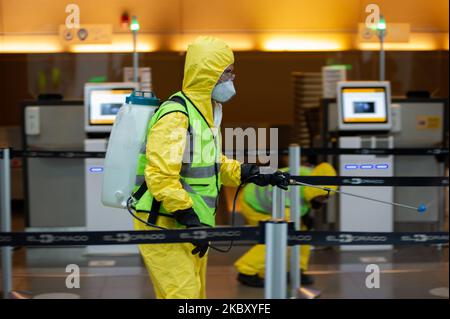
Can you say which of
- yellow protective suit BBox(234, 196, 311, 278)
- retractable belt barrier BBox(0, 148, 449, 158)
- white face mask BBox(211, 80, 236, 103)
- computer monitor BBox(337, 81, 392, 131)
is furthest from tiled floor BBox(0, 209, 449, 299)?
white face mask BBox(211, 80, 236, 103)

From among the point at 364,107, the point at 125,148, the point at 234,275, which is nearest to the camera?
the point at 125,148

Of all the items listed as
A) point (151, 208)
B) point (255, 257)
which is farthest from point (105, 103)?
point (151, 208)

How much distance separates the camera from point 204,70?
3271 millimetres

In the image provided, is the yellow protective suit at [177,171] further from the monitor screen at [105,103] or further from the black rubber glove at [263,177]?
the monitor screen at [105,103]

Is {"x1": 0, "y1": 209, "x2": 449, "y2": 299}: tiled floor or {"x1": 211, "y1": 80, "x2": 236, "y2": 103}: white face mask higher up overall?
{"x1": 211, "y1": 80, "x2": 236, "y2": 103}: white face mask

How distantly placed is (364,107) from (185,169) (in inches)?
135

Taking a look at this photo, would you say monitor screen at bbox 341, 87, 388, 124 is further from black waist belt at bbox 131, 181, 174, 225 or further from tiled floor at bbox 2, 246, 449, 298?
black waist belt at bbox 131, 181, 174, 225

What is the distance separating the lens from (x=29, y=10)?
907 cm

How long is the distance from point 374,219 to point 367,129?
748 mm

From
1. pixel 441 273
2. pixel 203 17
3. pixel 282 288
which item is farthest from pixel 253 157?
pixel 203 17

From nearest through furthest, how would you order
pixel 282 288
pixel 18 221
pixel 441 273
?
pixel 282 288 → pixel 441 273 → pixel 18 221

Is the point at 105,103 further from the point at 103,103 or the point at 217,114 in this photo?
the point at 217,114

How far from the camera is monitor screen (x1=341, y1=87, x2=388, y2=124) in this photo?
6312 mm

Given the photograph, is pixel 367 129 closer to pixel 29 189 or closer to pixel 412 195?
pixel 412 195
